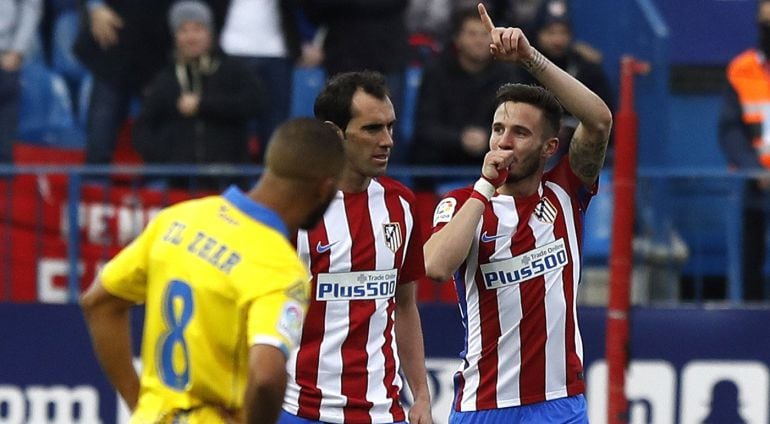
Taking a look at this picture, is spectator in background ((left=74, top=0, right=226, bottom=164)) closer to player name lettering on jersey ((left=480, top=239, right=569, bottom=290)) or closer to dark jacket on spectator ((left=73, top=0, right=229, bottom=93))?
dark jacket on spectator ((left=73, top=0, right=229, bottom=93))

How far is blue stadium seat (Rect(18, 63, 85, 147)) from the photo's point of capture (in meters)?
12.3

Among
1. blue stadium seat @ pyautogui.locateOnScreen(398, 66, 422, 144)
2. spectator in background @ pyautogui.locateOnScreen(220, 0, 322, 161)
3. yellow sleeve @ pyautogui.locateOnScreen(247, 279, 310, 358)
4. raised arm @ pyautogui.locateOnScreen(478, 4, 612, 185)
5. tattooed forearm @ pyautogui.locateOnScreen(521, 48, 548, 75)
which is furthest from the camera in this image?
blue stadium seat @ pyautogui.locateOnScreen(398, 66, 422, 144)

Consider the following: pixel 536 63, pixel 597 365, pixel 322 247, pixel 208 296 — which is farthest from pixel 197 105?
pixel 208 296

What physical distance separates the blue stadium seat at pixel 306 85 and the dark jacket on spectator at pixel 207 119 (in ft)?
2.79

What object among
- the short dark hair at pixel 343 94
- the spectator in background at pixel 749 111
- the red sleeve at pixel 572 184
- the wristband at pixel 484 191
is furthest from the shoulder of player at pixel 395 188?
the spectator in background at pixel 749 111

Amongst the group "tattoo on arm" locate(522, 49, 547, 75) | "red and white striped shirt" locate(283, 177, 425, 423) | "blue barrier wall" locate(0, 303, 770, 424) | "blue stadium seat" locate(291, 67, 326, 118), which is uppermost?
"blue stadium seat" locate(291, 67, 326, 118)

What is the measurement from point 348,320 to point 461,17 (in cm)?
460

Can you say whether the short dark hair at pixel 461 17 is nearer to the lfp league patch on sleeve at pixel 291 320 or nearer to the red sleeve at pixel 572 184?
the red sleeve at pixel 572 184

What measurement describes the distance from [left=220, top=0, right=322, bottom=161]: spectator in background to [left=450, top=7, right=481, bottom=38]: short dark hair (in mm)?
1229

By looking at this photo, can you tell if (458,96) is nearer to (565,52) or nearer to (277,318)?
(565,52)

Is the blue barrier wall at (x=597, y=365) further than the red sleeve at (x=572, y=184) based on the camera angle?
Yes

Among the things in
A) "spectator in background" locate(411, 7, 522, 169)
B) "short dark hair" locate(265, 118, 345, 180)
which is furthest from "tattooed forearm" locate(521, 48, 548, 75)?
"spectator in background" locate(411, 7, 522, 169)

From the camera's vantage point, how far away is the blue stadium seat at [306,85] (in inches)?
475

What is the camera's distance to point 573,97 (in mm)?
6922
